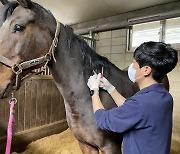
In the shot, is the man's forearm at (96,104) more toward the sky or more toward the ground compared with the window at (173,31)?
more toward the ground

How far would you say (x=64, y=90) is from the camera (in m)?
1.08

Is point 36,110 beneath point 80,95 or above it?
beneath

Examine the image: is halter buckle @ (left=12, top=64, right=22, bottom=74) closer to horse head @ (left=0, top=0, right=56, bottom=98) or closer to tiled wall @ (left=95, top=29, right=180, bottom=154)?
horse head @ (left=0, top=0, right=56, bottom=98)

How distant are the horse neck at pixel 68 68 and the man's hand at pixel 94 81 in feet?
0.19

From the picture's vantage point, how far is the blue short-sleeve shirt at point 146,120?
0.79 m

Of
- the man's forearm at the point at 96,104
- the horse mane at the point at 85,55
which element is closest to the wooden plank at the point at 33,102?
the horse mane at the point at 85,55

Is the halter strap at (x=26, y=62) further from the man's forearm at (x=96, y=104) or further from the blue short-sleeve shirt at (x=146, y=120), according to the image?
the blue short-sleeve shirt at (x=146, y=120)

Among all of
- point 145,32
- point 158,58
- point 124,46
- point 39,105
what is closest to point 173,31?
point 145,32

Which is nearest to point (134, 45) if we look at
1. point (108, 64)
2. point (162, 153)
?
point (108, 64)

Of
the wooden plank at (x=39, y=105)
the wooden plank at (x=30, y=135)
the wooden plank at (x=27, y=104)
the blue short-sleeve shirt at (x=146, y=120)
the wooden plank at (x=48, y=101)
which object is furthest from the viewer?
the wooden plank at (x=48, y=101)

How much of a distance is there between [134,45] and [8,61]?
10.1ft

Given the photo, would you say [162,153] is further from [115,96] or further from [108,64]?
[108,64]

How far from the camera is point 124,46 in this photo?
3693mm

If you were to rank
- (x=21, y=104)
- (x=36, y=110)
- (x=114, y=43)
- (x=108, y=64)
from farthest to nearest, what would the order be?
1. (x=114, y=43)
2. (x=36, y=110)
3. (x=21, y=104)
4. (x=108, y=64)
